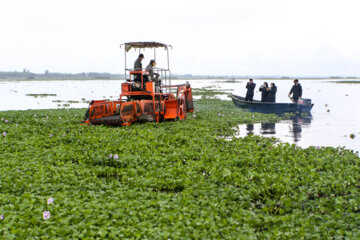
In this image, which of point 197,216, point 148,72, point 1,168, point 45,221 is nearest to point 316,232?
point 197,216

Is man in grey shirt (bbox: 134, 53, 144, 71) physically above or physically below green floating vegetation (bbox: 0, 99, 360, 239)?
above

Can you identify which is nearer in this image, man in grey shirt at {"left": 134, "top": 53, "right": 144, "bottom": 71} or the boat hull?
man in grey shirt at {"left": 134, "top": 53, "right": 144, "bottom": 71}

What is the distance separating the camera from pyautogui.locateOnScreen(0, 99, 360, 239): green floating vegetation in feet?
15.2

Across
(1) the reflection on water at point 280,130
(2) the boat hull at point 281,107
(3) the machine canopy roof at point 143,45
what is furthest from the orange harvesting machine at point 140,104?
(2) the boat hull at point 281,107

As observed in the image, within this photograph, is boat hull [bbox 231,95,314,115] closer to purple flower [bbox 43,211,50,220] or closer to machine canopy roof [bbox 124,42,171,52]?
machine canopy roof [bbox 124,42,171,52]

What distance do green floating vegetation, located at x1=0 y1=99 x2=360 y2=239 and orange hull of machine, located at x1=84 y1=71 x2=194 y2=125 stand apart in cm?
373

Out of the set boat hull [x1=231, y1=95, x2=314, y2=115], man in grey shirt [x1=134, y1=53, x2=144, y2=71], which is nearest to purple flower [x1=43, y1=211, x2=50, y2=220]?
man in grey shirt [x1=134, y1=53, x2=144, y2=71]

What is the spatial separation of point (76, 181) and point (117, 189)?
1.07 meters

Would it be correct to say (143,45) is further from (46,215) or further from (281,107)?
(46,215)

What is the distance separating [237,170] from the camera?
7305 mm

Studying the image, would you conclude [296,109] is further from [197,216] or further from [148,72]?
[197,216]

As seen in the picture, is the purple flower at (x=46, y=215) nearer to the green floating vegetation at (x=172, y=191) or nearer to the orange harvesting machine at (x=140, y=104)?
the green floating vegetation at (x=172, y=191)

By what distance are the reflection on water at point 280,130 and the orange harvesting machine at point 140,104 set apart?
3.77m

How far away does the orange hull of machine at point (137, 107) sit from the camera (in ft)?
45.9
